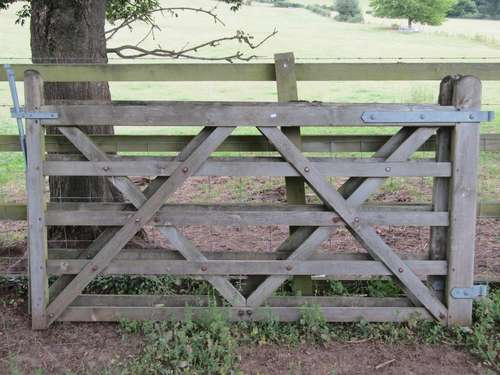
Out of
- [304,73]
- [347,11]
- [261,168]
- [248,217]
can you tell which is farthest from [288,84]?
[347,11]

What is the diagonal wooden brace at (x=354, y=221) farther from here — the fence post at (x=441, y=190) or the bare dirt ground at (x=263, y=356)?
the bare dirt ground at (x=263, y=356)

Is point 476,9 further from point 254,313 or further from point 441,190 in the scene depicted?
point 254,313

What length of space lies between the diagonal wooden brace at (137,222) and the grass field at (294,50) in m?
1.47

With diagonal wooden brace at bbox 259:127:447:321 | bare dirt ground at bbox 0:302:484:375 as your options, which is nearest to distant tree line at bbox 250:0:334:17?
diagonal wooden brace at bbox 259:127:447:321

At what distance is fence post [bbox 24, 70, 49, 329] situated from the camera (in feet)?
14.1

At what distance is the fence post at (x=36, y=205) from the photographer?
429cm

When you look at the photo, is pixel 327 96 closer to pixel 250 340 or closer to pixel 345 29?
pixel 250 340

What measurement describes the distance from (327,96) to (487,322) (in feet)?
63.7

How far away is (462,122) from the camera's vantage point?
4.24 meters

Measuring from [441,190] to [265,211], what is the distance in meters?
1.33

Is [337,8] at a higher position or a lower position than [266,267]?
higher

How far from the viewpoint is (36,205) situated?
14.4 ft

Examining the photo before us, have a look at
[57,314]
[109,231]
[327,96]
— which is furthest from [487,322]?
[327,96]

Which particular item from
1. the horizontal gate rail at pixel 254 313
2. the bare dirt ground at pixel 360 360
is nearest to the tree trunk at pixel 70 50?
the horizontal gate rail at pixel 254 313
